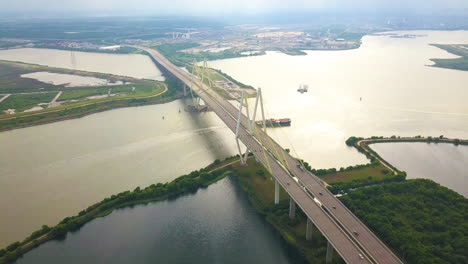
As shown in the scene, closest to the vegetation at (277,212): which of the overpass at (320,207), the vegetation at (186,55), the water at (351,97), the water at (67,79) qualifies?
the overpass at (320,207)

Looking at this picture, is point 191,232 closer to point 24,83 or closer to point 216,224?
point 216,224

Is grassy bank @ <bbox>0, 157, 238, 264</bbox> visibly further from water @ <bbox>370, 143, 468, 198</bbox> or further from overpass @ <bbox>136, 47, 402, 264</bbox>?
water @ <bbox>370, 143, 468, 198</bbox>

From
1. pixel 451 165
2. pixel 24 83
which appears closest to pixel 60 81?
pixel 24 83

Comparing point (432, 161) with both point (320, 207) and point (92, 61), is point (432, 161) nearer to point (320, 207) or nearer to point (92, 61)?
point (320, 207)

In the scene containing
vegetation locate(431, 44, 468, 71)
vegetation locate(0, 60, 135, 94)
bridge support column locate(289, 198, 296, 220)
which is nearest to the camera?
bridge support column locate(289, 198, 296, 220)

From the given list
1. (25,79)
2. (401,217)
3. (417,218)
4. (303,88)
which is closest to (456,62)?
(303,88)

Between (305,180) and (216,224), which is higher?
(305,180)

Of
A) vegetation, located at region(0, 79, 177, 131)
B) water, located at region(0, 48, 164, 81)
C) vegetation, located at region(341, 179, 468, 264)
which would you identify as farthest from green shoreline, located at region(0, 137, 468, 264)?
water, located at region(0, 48, 164, 81)
